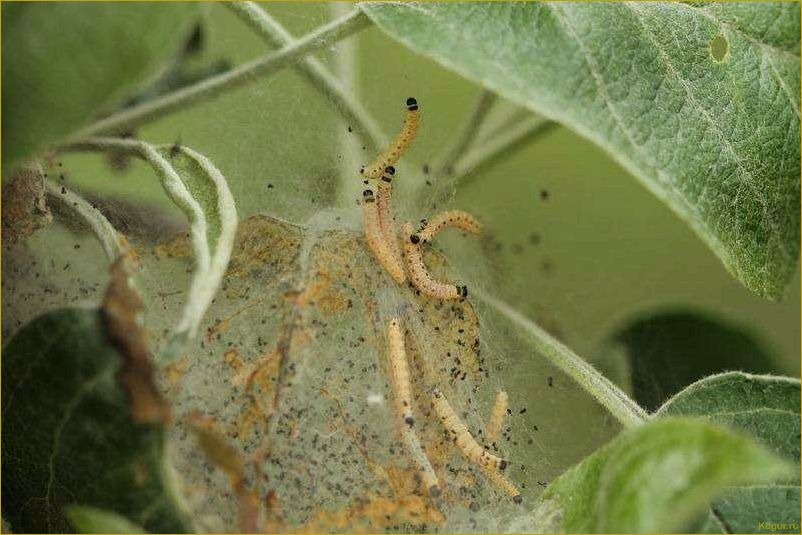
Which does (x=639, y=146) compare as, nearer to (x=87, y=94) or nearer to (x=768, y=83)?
(x=768, y=83)

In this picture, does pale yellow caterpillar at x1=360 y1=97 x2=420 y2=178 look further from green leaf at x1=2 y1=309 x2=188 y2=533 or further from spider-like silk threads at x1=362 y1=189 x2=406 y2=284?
green leaf at x1=2 y1=309 x2=188 y2=533

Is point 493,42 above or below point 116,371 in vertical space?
above

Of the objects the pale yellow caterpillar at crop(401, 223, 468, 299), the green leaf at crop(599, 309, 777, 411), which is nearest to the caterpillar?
the pale yellow caterpillar at crop(401, 223, 468, 299)

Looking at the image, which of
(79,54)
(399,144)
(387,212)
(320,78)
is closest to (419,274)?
(387,212)

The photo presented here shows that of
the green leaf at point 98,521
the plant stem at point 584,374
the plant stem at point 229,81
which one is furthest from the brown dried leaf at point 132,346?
the plant stem at point 584,374

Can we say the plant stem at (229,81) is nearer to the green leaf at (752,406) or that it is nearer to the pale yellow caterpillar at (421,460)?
the pale yellow caterpillar at (421,460)

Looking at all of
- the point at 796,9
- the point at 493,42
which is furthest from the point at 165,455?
the point at 796,9

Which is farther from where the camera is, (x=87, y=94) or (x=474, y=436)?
(x=474, y=436)
